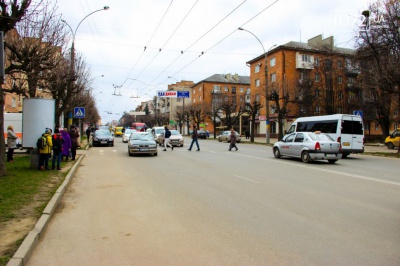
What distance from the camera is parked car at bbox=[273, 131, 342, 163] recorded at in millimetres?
15320

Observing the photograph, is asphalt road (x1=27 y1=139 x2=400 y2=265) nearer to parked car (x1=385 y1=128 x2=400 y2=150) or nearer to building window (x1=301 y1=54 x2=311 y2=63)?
parked car (x1=385 y1=128 x2=400 y2=150)

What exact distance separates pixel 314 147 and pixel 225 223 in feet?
35.4

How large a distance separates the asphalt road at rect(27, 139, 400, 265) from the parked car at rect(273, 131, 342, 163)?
16.4ft

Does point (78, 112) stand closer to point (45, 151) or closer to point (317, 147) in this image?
point (45, 151)

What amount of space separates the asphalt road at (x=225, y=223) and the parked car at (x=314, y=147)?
500 centimetres

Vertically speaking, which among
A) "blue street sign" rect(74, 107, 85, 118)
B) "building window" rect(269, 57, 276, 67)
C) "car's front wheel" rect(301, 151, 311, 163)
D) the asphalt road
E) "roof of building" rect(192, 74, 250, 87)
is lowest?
the asphalt road

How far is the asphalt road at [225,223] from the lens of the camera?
429 cm

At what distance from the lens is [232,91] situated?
275ft

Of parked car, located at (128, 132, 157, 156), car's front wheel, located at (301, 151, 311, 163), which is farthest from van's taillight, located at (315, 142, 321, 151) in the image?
parked car, located at (128, 132, 157, 156)

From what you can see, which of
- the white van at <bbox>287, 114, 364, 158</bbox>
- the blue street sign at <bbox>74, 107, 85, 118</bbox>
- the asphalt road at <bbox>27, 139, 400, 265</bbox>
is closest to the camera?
the asphalt road at <bbox>27, 139, 400, 265</bbox>

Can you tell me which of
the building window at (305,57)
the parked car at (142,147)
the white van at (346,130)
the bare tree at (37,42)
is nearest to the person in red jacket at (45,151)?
the bare tree at (37,42)

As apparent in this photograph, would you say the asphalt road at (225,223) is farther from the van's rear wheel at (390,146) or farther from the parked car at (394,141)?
the van's rear wheel at (390,146)

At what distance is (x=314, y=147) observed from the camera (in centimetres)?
1537

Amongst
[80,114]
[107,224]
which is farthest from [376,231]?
[80,114]
